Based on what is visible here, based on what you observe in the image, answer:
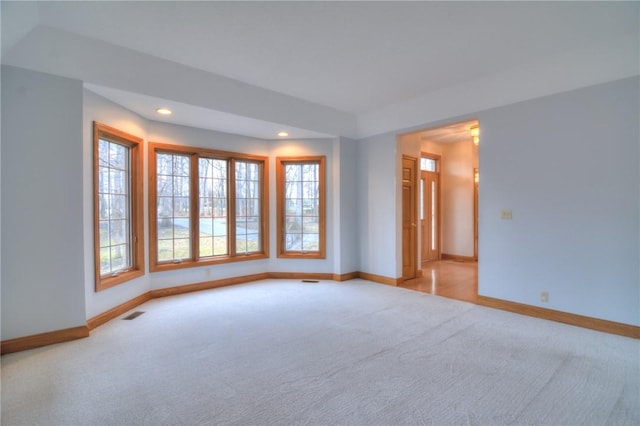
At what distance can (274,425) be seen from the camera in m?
1.87

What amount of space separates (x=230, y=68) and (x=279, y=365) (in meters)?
3.31

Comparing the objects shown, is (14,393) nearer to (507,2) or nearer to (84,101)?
(84,101)

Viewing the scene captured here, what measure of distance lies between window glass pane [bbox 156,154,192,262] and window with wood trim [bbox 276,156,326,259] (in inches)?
61.7

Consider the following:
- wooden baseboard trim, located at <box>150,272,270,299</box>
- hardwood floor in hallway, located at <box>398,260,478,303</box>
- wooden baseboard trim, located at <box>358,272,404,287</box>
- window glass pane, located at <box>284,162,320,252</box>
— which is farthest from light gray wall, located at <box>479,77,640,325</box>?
wooden baseboard trim, located at <box>150,272,270,299</box>

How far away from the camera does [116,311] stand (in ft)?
12.2

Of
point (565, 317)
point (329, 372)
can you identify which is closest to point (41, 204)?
point (329, 372)

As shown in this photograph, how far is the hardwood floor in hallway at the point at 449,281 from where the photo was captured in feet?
15.5

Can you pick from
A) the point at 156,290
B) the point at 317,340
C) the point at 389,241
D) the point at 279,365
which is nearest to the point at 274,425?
the point at 279,365

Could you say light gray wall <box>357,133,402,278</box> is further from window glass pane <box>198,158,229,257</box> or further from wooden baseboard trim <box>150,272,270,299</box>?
window glass pane <box>198,158,229,257</box>

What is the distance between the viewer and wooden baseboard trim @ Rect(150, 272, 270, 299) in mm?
4570

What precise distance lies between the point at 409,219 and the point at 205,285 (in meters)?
3.72

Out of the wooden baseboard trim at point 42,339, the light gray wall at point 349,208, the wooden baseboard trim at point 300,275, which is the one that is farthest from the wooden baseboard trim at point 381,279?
the wooden baseboard trim at point 42,339

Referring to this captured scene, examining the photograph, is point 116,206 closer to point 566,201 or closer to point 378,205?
point 378,205

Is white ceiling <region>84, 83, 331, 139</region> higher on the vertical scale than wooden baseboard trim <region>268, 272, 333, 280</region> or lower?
higher
